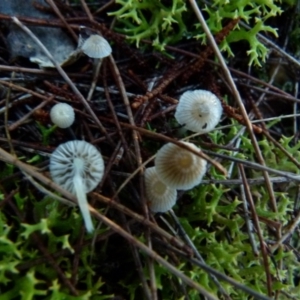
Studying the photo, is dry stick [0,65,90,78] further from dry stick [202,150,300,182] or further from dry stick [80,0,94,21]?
dry stick [202,150,300,182]

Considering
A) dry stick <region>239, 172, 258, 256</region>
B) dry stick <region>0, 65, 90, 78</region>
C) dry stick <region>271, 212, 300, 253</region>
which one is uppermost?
dry stick <region>0, 65, 90, 78</region>

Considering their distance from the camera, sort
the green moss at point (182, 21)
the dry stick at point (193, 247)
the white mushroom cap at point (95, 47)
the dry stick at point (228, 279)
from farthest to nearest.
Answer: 1. the green moss at point (182, 21)
2. the white mushroom cap at point (95, 47)
3. the dry stick at point (193, 247)
4. the dry stick at point (228, 279)

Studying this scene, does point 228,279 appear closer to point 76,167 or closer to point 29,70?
point 76,167

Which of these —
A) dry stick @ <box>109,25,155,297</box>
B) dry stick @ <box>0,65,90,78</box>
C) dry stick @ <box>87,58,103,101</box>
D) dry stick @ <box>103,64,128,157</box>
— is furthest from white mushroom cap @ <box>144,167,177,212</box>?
dry stick @ <box>0,65,90,78</box>

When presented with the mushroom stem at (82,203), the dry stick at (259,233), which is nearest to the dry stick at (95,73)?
the mushroom stem at (82,203)

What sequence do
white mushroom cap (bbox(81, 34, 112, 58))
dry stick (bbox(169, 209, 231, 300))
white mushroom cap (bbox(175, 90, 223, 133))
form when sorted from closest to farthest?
dry stick (bbox(169, 209, 231, 300))
white mushroom cap (bbox(175, 90, 223, 133))
white mushroom cap (bbox(81, 34, 112, 58))

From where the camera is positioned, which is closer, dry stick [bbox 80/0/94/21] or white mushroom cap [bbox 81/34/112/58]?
white mushroom cap [bbox 81/34/112/58]

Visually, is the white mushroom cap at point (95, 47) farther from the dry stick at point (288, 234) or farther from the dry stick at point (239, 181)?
the dry stick at point (288, 234)

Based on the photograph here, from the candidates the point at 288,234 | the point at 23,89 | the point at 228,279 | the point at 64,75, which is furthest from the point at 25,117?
the point at 288,234
